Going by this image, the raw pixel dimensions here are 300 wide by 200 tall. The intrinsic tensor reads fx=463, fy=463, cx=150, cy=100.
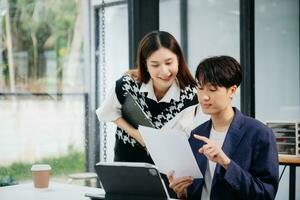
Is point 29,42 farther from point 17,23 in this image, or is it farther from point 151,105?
point 151,105

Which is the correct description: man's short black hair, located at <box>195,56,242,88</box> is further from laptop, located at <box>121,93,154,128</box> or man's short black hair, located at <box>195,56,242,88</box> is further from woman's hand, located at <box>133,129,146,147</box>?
woman's hand, located at <box>133,129,146,147</box>

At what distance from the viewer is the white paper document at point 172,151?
4.85 ft

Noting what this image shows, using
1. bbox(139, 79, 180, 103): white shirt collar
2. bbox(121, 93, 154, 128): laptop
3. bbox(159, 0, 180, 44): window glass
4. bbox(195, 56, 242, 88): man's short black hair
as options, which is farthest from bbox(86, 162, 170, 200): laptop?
bbox(159, 0, 180, 44): window glass

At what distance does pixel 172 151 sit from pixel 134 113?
1.75ft

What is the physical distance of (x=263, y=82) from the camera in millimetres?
4090

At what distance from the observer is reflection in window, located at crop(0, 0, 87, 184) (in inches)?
110

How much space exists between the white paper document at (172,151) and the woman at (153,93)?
42cm

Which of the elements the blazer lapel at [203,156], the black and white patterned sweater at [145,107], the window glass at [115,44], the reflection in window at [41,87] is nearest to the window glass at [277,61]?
the window glass at [115,44]

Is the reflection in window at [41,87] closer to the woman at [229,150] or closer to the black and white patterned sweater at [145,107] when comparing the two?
the black and white patterned sweater at [145,107]

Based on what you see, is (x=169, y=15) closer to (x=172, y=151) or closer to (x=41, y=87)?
(x=41, y=87)

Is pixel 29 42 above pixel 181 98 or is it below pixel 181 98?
above

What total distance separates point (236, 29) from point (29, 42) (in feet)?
6.02

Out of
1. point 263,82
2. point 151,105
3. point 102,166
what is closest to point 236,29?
point 263,82

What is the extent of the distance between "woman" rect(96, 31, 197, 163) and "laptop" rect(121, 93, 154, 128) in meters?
0.03
